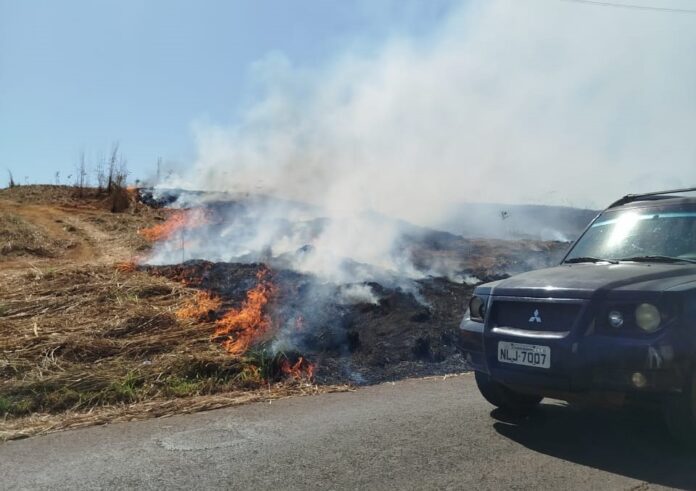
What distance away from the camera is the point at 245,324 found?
862 centimetres

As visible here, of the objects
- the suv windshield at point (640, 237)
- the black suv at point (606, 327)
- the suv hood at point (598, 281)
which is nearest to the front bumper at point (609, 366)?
the black suv at point (606, 327)

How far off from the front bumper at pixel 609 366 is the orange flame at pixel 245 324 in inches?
168

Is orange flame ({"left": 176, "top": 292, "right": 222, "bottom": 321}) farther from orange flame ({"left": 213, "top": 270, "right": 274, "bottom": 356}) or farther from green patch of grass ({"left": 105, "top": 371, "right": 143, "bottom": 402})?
green patch of grass ({"left": 105, "top": 371, "right": 143, "bottom": 402})

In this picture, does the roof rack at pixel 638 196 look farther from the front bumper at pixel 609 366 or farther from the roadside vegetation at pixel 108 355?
the roadside vegetation at pixel 108 355

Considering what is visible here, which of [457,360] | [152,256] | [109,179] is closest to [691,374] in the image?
[457,360]

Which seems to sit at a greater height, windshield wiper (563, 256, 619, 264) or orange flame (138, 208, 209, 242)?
orange flame (138, 208, 209, 242)

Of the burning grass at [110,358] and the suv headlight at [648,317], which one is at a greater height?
the suv headlight at [648,317]

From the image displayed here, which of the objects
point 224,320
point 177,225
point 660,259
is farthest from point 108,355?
point 177,225

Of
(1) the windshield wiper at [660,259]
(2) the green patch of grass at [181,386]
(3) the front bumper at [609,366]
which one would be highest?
(1) the windshield wiper at [660,259]

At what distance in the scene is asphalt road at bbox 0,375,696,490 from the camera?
4027 millimetres

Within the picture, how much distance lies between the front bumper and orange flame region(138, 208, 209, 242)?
13654 mm

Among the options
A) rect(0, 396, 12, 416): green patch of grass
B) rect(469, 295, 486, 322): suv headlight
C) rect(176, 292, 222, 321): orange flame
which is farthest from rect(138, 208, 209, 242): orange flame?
rect(469, 295, 486, 322): suv headlight

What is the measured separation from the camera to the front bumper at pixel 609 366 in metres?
3.95

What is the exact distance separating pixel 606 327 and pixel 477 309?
1.27 metres
